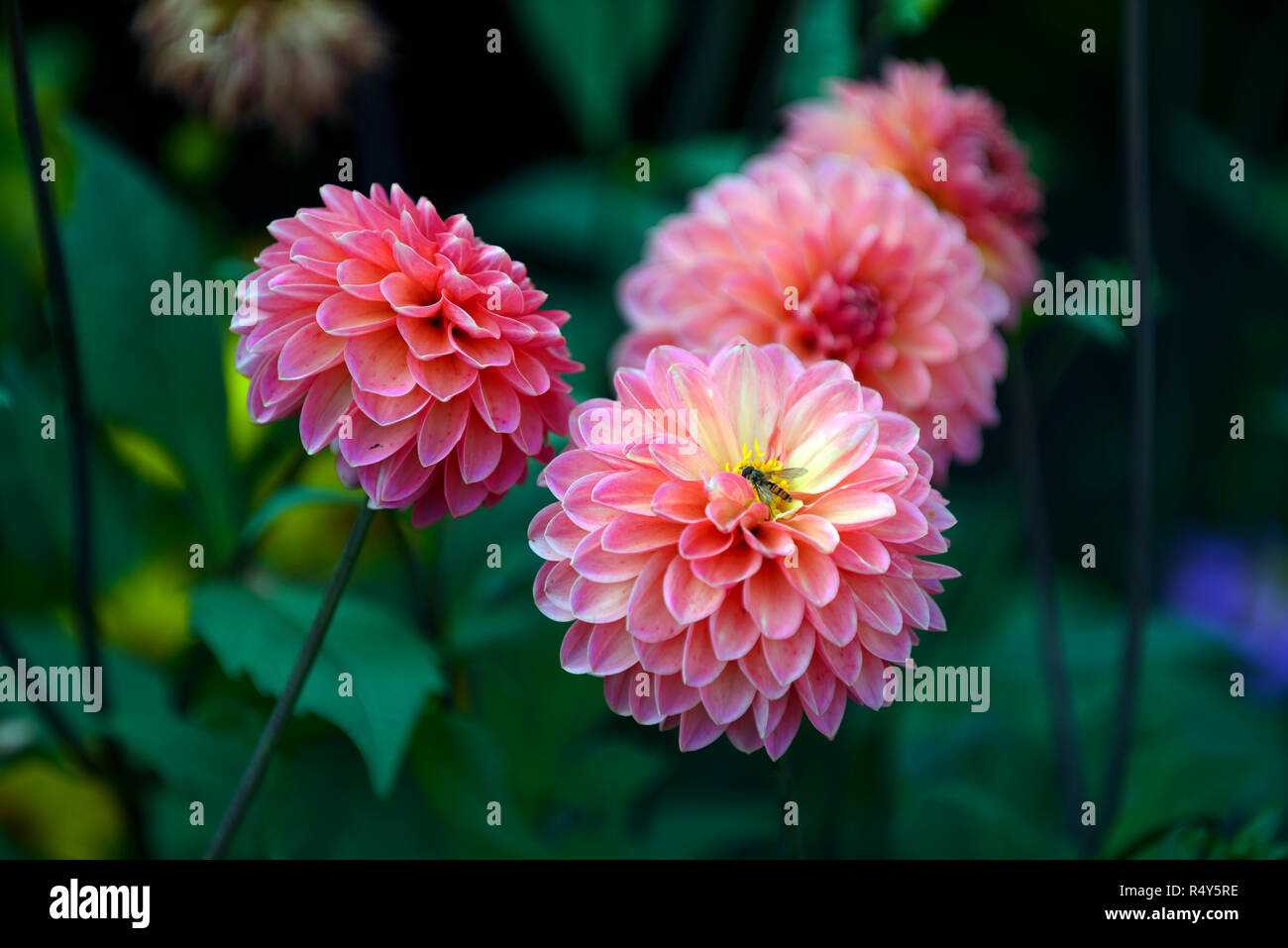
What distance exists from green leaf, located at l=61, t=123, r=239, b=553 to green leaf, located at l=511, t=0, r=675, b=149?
685mm

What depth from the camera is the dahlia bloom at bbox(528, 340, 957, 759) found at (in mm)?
531

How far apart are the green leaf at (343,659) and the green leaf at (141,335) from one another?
23 centimetres

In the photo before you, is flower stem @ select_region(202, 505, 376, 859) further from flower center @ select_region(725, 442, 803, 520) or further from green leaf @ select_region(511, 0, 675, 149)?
green leaf @ select_region(511, 0, 675, 149)

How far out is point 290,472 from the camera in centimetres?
89

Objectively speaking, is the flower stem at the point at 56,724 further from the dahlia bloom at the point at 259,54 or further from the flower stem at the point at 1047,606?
the flower stem at the point at 1047,606

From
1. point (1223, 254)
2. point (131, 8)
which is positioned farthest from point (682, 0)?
point (1223, 254)

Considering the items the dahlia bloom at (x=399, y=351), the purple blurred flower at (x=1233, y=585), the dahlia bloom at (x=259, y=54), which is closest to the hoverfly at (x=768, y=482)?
the dahlia bloom at (x=399, y=351)

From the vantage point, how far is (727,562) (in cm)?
56

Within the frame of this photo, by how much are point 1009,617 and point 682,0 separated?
1.16m

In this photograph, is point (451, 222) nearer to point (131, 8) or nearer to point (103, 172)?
point (103, 172)

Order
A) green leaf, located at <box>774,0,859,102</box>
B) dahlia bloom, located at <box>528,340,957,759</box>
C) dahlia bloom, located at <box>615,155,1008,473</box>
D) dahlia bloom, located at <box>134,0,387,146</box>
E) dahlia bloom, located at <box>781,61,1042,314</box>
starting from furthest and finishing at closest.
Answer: dahlia bloom, located at <box>134,0,387,146</box> → green leaf, located at <box>774,0,859,102</box> → dahlia bloom, located at <box>781,61,1042,314</box> → dahlia bloom, located at <box>615,155,1008,473</box> → dahlia bloom, located at <box>528,340,957,759</box>

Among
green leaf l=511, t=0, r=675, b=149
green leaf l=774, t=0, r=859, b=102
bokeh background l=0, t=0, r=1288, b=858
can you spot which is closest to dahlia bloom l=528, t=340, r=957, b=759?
bokeh background l=0, t=0, r=1288, b=858

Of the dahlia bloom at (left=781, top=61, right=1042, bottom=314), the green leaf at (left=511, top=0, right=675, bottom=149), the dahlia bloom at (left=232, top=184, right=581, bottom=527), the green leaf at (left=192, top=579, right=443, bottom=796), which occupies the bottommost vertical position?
the green leaf at (left=192, top=579, right=443, bottom=796)

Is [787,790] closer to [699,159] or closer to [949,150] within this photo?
[949,150]
